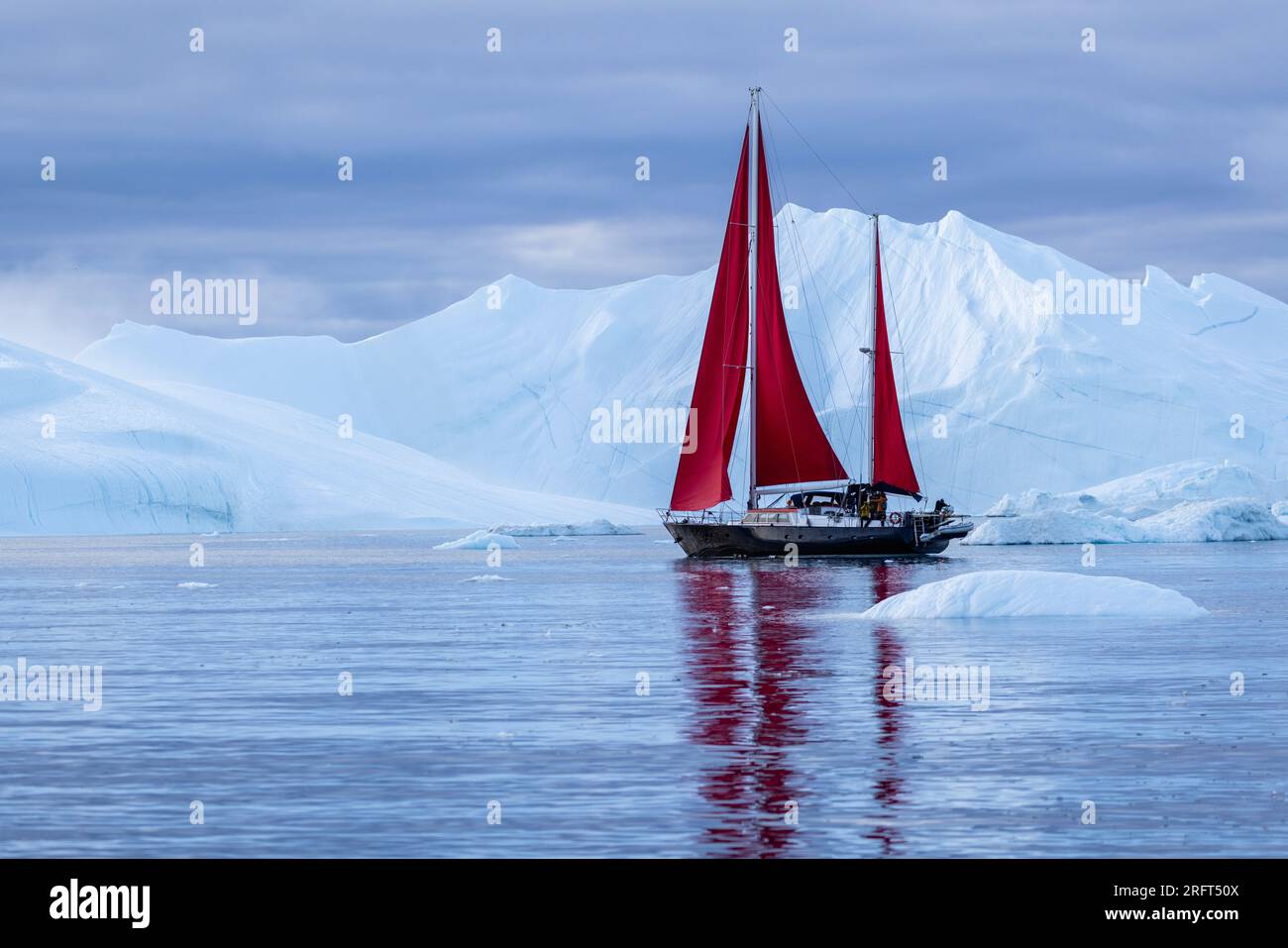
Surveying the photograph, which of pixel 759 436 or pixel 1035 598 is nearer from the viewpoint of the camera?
pixel 1035 598

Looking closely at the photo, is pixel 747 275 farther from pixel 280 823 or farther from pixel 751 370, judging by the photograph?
pixel 280 823

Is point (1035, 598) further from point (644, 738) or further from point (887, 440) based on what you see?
point (887, 440)

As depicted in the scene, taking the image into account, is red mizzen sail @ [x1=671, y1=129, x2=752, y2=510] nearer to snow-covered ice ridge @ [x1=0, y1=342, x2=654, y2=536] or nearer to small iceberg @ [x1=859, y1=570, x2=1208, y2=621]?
small iceberg @ [x1=859, y1=570, x2=1208, y2=621]

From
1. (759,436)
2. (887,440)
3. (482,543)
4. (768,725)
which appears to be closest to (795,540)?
(759,436)

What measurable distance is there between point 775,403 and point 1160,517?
4760cm

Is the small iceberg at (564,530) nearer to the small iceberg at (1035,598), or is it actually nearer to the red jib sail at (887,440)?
the red jib sail at (887,440)

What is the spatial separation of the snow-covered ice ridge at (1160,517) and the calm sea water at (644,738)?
207ft

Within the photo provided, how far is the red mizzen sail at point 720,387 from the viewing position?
2950 inches

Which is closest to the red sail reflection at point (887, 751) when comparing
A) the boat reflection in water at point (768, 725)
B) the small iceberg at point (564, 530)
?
the boat reflection in water at point (768, 725)

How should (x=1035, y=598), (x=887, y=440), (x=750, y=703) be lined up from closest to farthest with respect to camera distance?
1. (x=750, y=703)
2. (x=1035, y=598)
3. (x=887, y=440)

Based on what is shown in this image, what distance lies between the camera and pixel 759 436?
77.7 meters
